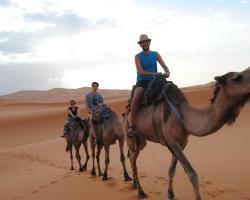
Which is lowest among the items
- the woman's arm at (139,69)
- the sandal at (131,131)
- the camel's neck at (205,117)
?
the sandal at (131,131)

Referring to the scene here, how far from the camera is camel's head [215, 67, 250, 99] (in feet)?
19.3

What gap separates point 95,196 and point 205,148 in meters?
8.19

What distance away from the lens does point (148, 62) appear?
28.9ft

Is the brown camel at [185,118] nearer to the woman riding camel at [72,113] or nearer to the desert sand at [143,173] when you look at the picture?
the desert sand at [143,173]

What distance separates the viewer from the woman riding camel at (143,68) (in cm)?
870

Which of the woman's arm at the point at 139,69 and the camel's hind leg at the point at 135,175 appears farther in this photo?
the camel's hind leg at the point at 135,175

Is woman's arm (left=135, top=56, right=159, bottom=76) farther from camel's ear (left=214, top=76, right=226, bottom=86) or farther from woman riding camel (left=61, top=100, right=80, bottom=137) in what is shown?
woman riding camel (left=61, top=100, right=80, bottom=137)

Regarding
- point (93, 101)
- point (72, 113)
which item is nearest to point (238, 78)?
point (93, 101)

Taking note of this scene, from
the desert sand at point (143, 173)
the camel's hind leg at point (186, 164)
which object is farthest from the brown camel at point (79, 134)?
the camel's hind leg at point (186, 164)

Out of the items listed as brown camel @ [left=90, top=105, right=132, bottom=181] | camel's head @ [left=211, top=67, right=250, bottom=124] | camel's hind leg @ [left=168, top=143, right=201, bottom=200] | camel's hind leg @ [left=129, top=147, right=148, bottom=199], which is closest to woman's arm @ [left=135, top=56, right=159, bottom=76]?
camel's hind leg @ [left=168, top=143, right=201, bottom=200]

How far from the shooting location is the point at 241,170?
11.1 m

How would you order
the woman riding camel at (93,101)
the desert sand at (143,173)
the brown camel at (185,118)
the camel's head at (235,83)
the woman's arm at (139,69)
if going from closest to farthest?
the camel's head at (235,83), the brown camel at (185,118), the woman's arm at (139,69), the desert sand at (143,173), the woman riding camel at (93,101)

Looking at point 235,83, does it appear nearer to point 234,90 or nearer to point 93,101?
point 234,90

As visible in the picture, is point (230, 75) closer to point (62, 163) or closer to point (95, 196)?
point (95, 196)
